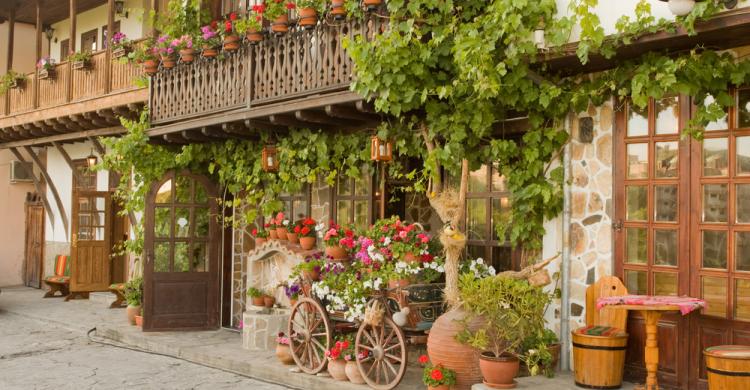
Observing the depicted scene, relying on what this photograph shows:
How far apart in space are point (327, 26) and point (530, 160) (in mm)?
2984

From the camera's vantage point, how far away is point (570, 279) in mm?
8422

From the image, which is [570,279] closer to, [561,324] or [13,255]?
[561,324]

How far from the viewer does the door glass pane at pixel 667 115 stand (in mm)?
7652

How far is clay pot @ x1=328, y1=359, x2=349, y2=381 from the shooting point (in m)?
8.82

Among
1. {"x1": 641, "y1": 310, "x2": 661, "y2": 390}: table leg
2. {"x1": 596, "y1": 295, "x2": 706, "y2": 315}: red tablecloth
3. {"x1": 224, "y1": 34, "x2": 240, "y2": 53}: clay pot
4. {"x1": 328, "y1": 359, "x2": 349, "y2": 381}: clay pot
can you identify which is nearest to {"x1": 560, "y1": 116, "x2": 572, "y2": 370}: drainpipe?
{"x1": 596, "y1": 295, "x2": 706, "y2": 315}: red tablecloth

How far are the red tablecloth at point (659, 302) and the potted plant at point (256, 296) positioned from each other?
5648 mm

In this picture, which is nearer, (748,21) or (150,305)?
(748,21)

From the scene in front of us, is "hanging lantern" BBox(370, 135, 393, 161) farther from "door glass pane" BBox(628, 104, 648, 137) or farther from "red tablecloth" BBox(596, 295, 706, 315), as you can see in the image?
"red tablecloth" BBox(596, 295, 706, 315)

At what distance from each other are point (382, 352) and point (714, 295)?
332 cm

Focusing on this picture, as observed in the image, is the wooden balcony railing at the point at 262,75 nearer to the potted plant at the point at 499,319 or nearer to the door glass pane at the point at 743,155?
the potted plant at the point at 499,319

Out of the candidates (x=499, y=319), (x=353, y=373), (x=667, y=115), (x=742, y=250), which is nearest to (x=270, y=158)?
(x=353, y=373)

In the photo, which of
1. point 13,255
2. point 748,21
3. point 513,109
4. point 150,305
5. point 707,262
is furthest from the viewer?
point 13,255

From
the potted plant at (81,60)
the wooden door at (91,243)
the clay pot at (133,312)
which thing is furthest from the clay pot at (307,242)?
the wooden door at (91,243)

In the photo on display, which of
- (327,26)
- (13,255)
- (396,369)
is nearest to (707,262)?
(396,369)
